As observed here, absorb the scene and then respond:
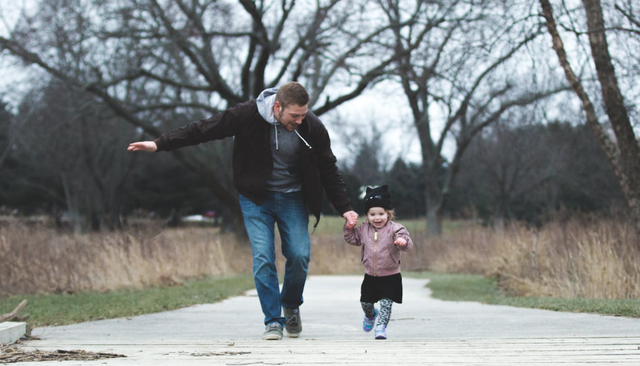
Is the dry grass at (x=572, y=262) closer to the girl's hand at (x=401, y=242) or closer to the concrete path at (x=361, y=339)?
the concrete path at (x=361, y=339)

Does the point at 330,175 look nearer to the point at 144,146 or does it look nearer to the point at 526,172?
the point at 144,146

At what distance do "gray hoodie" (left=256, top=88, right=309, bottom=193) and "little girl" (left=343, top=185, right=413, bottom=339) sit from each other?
22.9 inches

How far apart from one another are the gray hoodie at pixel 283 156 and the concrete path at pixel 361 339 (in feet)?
3.73

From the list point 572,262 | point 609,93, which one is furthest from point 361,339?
point 609,93

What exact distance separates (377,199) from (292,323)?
1.15 m

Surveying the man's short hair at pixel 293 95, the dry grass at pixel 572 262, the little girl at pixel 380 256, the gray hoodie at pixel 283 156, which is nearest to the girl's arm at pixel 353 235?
the little girl at pixel 380 256

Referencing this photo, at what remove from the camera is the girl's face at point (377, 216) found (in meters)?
5.61

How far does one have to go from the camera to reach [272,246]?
5.51 metres

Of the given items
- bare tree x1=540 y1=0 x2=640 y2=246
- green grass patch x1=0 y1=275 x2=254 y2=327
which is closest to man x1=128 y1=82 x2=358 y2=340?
green grass patch x1=0 y1=275 x2=254 y2=327

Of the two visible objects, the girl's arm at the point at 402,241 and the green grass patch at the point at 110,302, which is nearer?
the girl's arm at the point at 402,241

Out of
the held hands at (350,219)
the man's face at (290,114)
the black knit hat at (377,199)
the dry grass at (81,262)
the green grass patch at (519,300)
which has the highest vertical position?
the man's face at (290,114)

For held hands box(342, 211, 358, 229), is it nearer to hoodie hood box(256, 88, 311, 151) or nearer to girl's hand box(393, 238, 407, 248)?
girl's hand box(393, 238, 407, 248)

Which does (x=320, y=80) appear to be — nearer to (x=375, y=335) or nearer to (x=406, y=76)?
(x=406, y=76)

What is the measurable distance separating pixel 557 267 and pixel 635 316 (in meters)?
4.40
